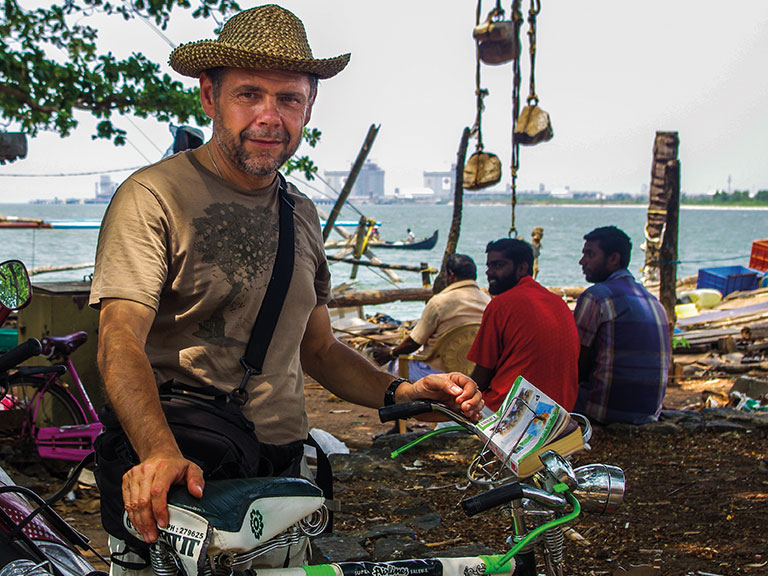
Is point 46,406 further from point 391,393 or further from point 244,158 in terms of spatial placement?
point 244,158

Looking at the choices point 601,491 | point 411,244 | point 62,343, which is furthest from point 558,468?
point 411,244

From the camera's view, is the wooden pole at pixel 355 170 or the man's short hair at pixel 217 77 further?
the wooden pole at pixel 355 170

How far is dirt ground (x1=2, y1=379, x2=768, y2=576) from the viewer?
405 centimetres

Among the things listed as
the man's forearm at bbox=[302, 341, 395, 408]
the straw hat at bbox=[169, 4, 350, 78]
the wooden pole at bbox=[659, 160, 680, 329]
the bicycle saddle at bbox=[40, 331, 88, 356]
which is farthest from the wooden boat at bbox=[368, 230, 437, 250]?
the straw hat at bbox=[169, 4, 350, 78]

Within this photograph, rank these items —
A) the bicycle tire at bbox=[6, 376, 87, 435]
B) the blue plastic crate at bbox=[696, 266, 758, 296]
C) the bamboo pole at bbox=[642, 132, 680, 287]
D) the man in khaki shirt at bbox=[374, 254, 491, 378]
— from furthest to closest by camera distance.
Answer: the blue plastic crate at bbox=[696, 266, 758, 296], the bamboo pole at bbox=[642, 132, 680, 287], the man in khaki shirt at bbox=[374, 254, 491, 378], the bicycle tire at bbox=[6, 376, 87, 435]

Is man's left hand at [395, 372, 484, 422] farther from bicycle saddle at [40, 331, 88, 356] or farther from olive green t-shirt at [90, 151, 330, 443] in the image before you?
bicycle saddle at [40, 331, 88, 356]

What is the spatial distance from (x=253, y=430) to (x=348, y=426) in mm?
5792

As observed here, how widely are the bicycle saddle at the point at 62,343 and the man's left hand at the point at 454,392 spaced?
337 cm

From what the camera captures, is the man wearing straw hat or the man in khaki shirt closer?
the man wearing straw hat

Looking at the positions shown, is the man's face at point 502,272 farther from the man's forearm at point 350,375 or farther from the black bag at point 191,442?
the black bag at point 191,442

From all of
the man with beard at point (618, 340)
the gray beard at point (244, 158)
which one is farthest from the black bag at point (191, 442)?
the man with beard at point (618, 340)

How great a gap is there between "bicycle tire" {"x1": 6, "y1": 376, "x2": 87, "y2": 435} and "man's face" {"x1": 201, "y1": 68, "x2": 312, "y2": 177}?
3.48 meters

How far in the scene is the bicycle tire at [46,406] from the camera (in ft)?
16.4

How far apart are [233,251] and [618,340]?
4.46 meters
